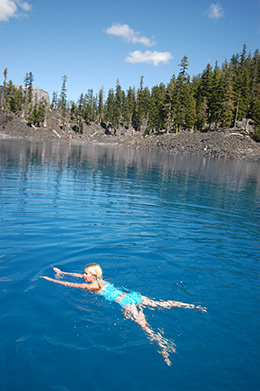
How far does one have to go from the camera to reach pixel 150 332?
5340 mm

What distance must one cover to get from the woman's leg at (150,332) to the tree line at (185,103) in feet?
244


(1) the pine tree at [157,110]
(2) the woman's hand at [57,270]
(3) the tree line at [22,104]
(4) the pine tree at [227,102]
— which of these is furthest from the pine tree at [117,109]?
(2) the woman's hand at [57,270]

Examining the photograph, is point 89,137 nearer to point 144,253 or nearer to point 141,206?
point 141,206

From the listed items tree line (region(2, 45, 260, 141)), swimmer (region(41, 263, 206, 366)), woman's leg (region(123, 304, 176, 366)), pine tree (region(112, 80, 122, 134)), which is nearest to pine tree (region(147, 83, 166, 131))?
tree line (region(2, 45, 260, 141))

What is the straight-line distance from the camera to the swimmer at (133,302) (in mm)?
5230

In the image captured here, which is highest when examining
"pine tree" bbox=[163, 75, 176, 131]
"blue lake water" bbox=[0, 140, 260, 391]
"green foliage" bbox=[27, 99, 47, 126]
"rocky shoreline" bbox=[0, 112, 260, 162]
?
"pine tree" bbox=[163, 75, 176, 131]

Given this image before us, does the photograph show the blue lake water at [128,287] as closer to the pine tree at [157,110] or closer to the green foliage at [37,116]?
the pine tree at [157,110]

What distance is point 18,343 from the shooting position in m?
5.11

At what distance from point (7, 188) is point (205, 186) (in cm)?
1591

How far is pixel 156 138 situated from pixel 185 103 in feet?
45.4

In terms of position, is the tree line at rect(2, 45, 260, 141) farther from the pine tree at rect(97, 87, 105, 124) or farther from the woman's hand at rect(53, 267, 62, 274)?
the woman's hand at rect(53, 267, 62, 274)

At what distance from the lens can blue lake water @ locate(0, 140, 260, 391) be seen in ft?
15.1

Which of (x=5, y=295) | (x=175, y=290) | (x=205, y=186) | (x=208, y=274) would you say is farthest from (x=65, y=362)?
(x=205, y=186)

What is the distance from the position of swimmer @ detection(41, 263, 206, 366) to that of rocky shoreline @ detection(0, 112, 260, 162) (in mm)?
59754
